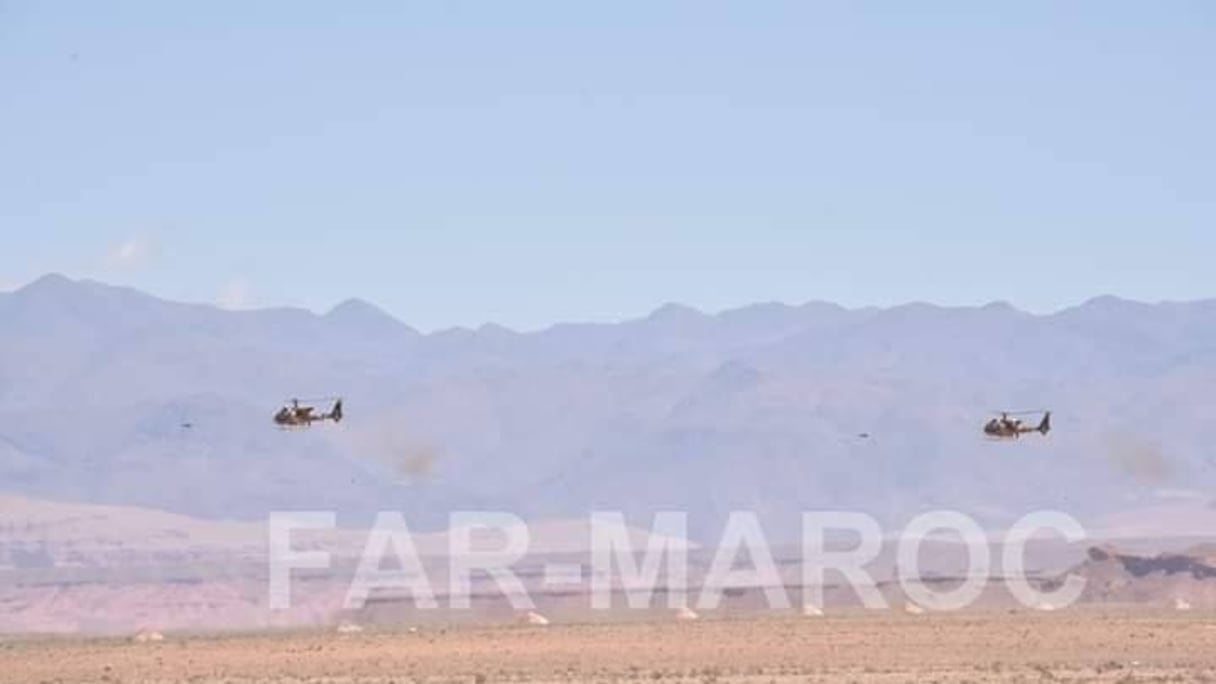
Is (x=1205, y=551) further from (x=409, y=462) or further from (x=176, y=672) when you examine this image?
(x=176, y=672)

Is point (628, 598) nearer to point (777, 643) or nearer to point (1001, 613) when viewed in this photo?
point (1001, 613)

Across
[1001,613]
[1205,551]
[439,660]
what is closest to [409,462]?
[1001,613]

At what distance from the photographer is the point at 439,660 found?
94.9 m

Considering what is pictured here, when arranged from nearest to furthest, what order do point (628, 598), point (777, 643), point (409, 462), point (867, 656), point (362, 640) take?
point (867, 656)
point (777, 643)
point (362, 640)
point (409, 462)
point (628, 598)

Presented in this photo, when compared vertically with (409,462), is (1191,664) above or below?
below

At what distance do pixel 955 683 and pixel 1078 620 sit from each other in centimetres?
4003

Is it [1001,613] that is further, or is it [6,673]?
[1001,613]

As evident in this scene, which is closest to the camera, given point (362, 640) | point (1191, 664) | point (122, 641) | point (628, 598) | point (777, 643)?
point (1191, 664)

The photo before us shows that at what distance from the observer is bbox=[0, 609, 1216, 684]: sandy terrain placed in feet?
279

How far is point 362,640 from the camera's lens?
368 feet

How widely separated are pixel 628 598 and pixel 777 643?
86.8m

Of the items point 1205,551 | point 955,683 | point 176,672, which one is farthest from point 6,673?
point 1205,551

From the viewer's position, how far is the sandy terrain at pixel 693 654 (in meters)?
85.2

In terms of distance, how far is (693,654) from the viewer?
9644 cm
